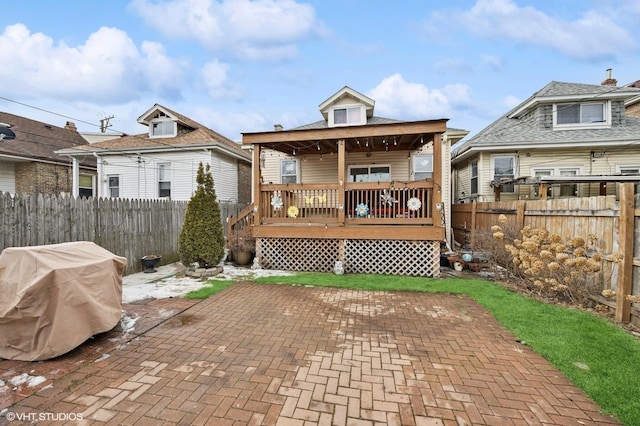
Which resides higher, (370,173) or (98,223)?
(370,173)

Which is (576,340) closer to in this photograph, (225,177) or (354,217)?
(354,217)

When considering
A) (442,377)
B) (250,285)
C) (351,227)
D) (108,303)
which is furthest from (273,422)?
(351,227)

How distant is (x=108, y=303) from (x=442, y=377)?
4185 mm

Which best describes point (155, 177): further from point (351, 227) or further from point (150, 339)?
point (150, 339)

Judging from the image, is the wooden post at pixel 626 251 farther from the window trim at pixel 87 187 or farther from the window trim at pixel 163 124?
the window trim at pixel 87 187

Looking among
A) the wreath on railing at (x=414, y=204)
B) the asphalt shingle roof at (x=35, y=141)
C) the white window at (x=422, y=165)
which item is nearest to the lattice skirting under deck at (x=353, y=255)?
the wreath on railing at (x=414, y=204)

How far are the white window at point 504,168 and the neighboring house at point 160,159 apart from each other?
1151 cm

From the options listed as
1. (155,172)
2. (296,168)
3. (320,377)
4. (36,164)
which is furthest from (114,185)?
(320,377)

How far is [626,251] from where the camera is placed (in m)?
4.28

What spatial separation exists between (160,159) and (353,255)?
10.4 meters

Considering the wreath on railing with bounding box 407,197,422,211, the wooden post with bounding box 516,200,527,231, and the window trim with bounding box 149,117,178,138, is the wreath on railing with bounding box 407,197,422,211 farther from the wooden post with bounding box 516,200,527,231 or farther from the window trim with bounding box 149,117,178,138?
the window trim with bounding box 149,117,178,138

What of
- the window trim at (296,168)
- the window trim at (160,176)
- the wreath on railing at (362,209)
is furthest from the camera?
the window trim at (160,176)

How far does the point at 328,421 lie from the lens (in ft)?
7.82

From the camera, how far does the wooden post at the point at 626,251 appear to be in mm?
4270
